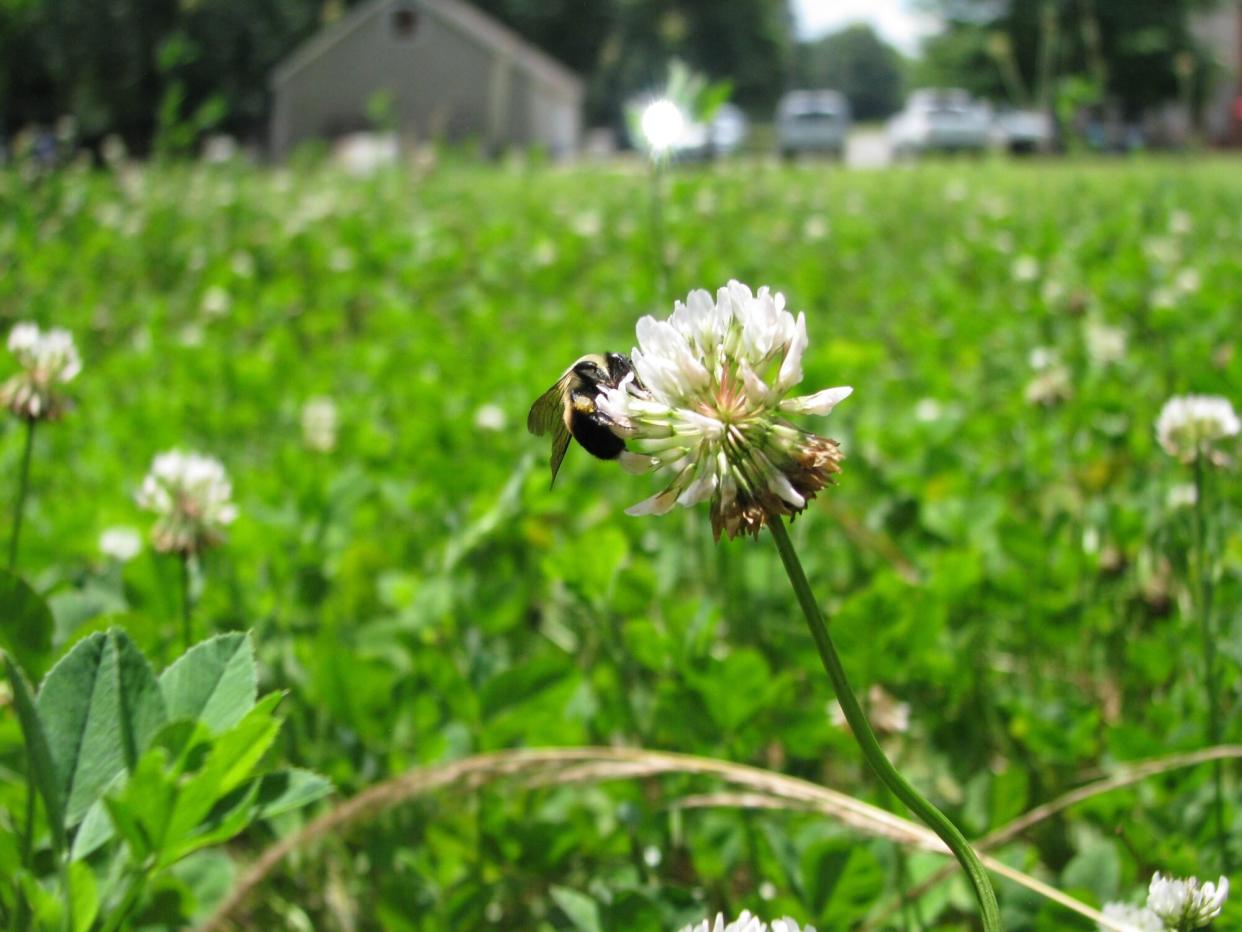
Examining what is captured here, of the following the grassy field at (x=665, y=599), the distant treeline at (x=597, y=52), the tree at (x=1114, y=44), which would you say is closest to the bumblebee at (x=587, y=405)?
the grassy field at (x=665, y=599)

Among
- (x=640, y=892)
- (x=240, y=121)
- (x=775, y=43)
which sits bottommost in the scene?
(x=640, y=892)

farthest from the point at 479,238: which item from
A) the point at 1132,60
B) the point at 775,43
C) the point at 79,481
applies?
the point at 775,43

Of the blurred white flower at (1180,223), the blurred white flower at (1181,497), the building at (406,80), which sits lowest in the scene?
the blurred white flower at (1181,497)

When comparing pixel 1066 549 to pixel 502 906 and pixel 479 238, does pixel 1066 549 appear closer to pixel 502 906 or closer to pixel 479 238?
pixel 502 906

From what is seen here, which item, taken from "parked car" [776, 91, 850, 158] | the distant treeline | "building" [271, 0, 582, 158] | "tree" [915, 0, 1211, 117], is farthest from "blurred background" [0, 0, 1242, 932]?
"tree" [915, 0, 1211, 117]

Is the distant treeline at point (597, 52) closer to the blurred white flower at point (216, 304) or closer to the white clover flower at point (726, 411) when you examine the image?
the blurred white flower at point (216, 304)
